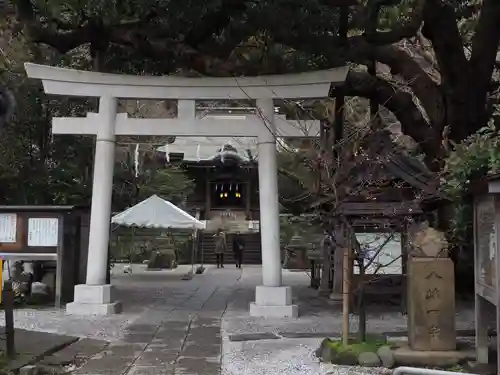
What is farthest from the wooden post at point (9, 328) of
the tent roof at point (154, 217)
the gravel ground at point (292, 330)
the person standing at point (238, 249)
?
the person standing at point (238, 249)

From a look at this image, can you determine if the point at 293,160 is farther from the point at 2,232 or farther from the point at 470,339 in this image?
the point at 470,339

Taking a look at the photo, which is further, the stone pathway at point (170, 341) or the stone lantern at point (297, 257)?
the stone lantern at point (297, 257)

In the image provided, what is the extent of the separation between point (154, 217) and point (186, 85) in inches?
350

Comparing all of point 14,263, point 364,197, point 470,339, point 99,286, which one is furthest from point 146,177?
point 470,339

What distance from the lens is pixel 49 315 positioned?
12227mm

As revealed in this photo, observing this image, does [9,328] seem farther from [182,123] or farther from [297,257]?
[297,257]

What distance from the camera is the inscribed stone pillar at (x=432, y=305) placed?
7.91 metres

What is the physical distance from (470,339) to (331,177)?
311cm

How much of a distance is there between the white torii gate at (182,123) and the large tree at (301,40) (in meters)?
0.74

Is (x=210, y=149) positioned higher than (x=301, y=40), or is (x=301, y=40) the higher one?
(x=210, y=149)

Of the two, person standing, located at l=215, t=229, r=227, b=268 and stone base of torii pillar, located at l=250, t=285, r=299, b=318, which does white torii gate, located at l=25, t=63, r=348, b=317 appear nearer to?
stone base of torii pillar, located at l=250, t=285, r=299, b=318

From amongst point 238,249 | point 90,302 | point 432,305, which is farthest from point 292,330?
point 238,249

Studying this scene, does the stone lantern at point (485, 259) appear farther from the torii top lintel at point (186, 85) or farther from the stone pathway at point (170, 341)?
the torii top lintel at point (186, 85)

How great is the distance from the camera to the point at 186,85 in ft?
42.6
